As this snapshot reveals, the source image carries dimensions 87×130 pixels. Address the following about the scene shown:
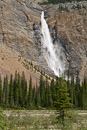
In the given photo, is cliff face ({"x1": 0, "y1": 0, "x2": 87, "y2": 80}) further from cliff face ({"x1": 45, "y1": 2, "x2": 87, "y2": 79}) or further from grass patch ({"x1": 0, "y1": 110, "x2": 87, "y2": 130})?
grass patch ({"x1": 0, "y1": 110, "x2": 87, "y2": 130})

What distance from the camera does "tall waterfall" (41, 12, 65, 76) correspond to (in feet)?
314

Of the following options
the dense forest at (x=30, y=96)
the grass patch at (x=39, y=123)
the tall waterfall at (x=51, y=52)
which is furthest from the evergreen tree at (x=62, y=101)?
the tall waterfall at (x=51, y=52)

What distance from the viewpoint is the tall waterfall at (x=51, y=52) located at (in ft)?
314

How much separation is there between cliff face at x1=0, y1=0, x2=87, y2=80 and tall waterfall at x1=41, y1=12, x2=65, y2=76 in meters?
2.53

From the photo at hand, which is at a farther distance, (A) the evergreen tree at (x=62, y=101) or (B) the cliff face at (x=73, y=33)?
(B) the cliff face at (x=73, y=33)

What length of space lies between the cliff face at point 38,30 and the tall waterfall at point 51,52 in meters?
2.53

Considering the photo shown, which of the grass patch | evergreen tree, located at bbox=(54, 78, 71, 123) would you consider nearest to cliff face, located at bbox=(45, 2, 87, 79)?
the grass patch

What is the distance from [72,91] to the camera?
5666 centimetres

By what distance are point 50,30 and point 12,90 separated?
57486 millimetres

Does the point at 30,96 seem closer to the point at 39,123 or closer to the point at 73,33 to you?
the point at 39,123

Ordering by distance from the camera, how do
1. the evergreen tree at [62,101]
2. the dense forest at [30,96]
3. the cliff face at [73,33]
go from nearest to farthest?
1. the evergreen tree at [62,101]
2. the dense forest at [30,96]
3. the cliff face at [73,33]

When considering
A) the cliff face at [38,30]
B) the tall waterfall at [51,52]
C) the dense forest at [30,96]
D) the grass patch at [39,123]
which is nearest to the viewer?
the grass patch at [39,123]

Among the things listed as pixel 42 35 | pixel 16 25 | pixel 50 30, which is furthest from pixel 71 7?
pixel 16 25

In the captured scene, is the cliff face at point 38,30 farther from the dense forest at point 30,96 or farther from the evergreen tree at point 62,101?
the evergreen tree at point 62,101
